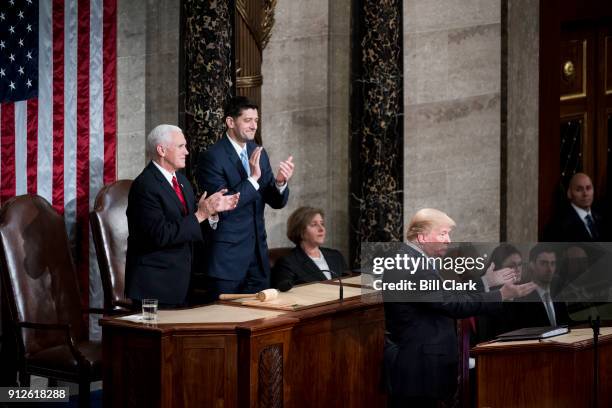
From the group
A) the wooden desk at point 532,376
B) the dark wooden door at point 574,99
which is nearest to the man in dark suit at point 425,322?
the wooden desk at point 532,376

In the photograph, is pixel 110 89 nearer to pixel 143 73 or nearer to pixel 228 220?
pixel 143 73

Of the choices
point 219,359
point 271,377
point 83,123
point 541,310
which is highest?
point 83,123

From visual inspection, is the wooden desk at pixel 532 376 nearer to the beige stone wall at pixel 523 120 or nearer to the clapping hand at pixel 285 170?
the clapping hand at pixel 285 170

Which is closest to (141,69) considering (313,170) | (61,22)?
(61,22)

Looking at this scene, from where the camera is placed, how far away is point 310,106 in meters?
8.77

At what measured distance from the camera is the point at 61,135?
7.32 m

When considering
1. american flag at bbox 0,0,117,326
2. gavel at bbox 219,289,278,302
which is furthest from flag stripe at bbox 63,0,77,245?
gavel at bbox 219,289,278,302

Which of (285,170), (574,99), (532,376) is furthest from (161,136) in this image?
(574,99)

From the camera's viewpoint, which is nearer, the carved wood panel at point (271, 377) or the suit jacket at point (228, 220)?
the carved wood panel at point (271, 377)

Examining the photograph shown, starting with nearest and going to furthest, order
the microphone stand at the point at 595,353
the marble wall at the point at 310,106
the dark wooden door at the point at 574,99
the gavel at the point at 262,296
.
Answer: the microphone stand at the point at 595,353 → the gavel at the point at 262,296 → the marble wall at the point at 310,106 → the dark wooden door at the point at 574,99

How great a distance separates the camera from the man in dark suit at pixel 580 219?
834 cm

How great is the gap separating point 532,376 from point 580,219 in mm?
3631

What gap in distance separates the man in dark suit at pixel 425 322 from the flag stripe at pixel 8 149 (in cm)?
301

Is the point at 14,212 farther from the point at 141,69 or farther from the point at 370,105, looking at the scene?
the point at 370,105
